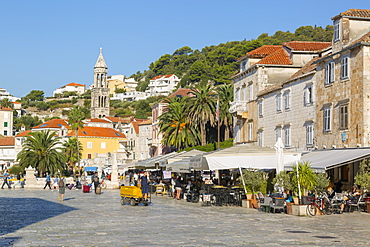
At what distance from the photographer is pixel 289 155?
26.8 meters

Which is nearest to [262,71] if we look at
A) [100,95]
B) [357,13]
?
[357,13]

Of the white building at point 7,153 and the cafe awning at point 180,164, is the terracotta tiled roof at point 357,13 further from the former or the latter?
the white building at point 7,153

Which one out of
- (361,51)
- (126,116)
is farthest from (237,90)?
(126,116)

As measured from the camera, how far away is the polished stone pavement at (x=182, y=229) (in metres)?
14.2

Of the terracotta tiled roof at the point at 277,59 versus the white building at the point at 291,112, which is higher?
the terracotta tiled roof at the point at 277,59

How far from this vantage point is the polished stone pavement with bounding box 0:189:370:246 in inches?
560

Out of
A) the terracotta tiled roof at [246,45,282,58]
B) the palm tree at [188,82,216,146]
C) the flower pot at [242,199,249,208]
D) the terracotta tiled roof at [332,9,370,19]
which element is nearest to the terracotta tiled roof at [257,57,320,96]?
the terracotta tiled roof at [246,45,282,58]

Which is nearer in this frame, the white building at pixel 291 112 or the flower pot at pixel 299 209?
the flower pot at pixel 299 209

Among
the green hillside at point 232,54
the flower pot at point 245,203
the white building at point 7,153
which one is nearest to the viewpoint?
the flower pot at point 245,203

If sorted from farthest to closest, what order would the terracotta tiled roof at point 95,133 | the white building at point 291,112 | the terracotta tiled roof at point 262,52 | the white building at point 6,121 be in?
1. the white building at point 6,121
2. the terracotta tiled roof at point 95,133
3. the terracotta tiled roof at point 262,52
4. the white building at point 291,112

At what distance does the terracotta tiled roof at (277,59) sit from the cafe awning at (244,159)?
67.0 feet

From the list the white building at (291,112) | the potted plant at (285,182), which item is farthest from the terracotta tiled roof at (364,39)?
the potted plant at (285,182)

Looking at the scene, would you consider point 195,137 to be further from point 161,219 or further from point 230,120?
point 161,219

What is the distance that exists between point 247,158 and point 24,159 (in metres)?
54.7
